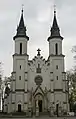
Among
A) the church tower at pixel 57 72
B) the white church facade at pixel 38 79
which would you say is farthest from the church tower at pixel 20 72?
the church tower at pixel 57 72

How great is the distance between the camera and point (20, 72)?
56000 millimetres

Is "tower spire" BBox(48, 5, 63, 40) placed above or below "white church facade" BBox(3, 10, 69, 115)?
above

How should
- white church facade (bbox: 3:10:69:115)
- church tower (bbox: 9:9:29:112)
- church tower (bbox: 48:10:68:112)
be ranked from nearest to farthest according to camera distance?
church tower (bbox: 9:9:29:112) < white church facade (bbox: 3:10:69:115) < church tower (bbox: 48:10:68:112)

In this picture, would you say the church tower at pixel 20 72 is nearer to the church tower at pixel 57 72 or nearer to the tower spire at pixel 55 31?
the church tower at pixel 57 72

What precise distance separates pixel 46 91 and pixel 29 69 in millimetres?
6405

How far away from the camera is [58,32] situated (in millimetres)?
59125

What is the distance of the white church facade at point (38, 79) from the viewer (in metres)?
53.8

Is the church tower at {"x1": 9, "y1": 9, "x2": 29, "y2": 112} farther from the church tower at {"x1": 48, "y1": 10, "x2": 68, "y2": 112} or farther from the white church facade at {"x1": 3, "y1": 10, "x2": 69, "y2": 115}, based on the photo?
the church tower at {"x1": 48, "y1": 10, "x2": 68, "y2": 112}

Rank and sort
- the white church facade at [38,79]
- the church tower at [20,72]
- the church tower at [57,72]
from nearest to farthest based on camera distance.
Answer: the church tower at [20,72] < the white church facade at [38,79] < the church tower at [57,72]

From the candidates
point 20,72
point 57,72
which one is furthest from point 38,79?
point 57,72

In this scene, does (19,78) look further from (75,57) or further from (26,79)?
(75,57)

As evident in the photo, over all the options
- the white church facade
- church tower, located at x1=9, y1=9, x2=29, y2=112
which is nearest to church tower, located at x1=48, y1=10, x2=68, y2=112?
the white church facade

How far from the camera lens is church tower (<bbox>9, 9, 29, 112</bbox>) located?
176 feet

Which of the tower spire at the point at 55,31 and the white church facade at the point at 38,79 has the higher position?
the tower spire at the point at 55,31
